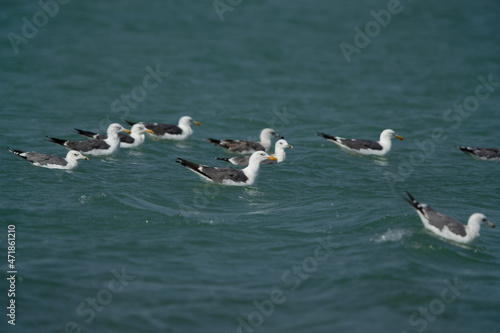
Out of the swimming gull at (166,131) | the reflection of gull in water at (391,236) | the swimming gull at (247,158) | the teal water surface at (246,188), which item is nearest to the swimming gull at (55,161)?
the teal water surface at (246,188)

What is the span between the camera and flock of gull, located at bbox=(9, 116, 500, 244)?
14.3 metres

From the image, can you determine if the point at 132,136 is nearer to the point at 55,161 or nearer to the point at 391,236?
the point at 55,161

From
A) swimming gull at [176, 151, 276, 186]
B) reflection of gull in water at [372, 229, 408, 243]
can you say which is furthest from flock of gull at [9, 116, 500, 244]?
reflection of gull in water at [372, 229, 408, 243]

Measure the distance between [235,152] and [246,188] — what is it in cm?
408

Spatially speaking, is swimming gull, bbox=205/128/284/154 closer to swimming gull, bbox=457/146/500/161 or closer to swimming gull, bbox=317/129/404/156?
swimming gull, bbox=317/129/404/156

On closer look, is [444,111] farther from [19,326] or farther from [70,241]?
[19,326]

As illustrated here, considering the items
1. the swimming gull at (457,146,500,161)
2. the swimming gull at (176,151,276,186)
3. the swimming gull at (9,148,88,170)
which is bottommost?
the swimming gull at (9,148,88,170)

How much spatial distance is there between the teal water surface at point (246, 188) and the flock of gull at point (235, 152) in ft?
1.10

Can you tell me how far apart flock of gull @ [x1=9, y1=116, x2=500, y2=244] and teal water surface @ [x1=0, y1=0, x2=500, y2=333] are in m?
0.33

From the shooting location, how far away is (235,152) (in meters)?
22.0

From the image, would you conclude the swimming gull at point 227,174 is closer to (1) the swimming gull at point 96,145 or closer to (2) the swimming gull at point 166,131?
(1) the swimming gull at point 96,145

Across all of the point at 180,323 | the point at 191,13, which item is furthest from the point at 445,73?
the point at 180,323

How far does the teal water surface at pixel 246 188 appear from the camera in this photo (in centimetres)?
1152

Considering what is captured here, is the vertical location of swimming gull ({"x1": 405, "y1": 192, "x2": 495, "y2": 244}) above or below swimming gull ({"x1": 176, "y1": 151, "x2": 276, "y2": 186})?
above
